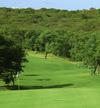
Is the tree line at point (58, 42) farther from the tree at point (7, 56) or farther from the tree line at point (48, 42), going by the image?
the tree at point (7, 56)

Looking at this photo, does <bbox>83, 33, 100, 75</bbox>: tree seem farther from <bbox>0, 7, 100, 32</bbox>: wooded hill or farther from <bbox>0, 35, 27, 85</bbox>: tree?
<bbox>0, 7, 100, 32</bbox>: wooded hill

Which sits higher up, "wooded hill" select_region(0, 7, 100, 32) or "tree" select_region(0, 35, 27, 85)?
"wooded hill" select_region(0, 7, 100, 32)

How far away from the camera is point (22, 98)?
464 inches

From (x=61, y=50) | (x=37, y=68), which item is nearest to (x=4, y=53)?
(x=37, y=68)

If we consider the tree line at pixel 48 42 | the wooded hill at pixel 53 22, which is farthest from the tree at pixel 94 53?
the wooded hill at pixel 53 22

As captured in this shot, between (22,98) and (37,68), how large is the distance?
49.6m

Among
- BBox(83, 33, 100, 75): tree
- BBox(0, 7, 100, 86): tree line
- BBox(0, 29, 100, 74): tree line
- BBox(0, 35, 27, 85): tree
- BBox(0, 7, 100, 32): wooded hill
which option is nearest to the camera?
BBox(0, 35, 27, 85): tree

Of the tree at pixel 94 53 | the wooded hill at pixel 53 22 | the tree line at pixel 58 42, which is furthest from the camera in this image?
the wooded hill at pixel 53 22

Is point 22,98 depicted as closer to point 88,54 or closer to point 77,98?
point 77,98

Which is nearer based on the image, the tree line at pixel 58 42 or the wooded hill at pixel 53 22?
the tree line at pixel 58 42

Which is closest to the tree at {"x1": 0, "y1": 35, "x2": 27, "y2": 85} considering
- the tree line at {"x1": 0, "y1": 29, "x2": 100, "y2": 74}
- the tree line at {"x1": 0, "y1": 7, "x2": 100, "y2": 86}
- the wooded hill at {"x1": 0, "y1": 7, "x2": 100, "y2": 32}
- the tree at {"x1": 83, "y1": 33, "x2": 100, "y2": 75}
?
the tree line at {"x1": 0, "y1": 7, "x2": 100, "y2": 86}

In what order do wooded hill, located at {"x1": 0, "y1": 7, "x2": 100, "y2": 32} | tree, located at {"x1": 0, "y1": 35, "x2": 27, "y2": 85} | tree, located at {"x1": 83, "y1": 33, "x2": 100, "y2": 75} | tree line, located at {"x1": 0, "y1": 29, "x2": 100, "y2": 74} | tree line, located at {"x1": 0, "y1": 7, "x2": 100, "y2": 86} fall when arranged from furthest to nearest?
wooded hill, located at {"x1": 0, "y1": 7, "x2": 100, "y2": 32} → tree line, located at {"x1": 0, "y1": 29, "x2": 100, "y2": 74} → tree, located at {"x1": 83, "y1": 33, "x2": 100, "y2": 75} → tree line, located at {"x1": 0, "y1": 7, "x2": 100, "y2": 86} → tree, located at {"x1": 0, "y1": 35, "x2": 27, "y2": 85}

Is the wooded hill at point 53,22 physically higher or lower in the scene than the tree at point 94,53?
higher

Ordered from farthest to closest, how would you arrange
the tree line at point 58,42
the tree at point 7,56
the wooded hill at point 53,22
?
the wooded hill at point 53,22
the tree line at point 58,42
the tree at point 7,56
